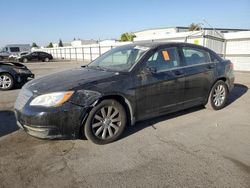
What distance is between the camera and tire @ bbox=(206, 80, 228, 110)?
523 cm

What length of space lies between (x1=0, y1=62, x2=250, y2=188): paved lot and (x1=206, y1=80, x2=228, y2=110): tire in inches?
29.2

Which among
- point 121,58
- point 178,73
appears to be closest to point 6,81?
point 121,58

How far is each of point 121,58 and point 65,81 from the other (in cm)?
129

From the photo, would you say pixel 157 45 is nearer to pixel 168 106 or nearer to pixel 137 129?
pixel 168 106

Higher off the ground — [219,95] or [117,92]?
[117,92]

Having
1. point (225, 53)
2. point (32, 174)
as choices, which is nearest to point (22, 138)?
point (32, 174)

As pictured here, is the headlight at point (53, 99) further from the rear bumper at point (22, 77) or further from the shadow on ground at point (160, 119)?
the rear bumper at point (22, 77)

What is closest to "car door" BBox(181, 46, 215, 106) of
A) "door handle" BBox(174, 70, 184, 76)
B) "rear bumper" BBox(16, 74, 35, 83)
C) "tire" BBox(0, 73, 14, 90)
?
"door handle" BBox(174, 70, 184, 76)

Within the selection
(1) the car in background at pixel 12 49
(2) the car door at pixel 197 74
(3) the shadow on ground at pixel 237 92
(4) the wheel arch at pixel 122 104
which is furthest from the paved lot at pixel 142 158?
(1) the car in background at pixel 12 49

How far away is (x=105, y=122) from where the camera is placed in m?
3.65

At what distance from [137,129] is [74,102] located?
1442 mm

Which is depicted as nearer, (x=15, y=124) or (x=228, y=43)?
(x=15, y=124)

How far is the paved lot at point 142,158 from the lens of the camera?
2.72m

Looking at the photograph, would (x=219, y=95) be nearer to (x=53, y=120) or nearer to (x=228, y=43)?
(x=53, y=120)
